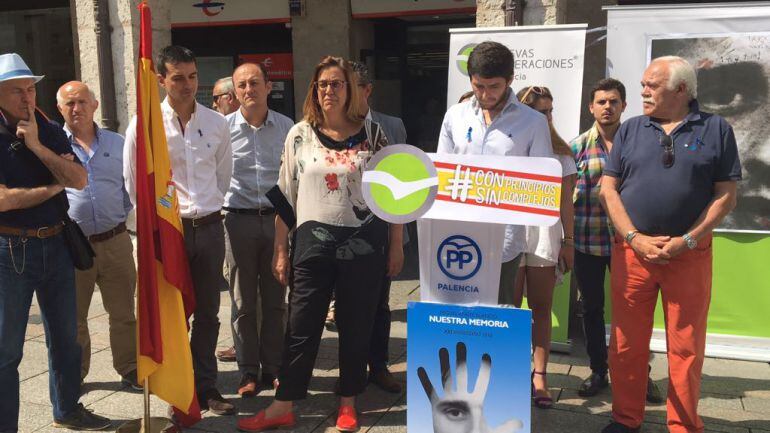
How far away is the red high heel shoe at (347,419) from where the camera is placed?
3607 millimetres

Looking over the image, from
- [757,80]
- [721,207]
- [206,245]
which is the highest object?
[757,80]

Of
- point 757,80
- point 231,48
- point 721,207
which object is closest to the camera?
point 721,207

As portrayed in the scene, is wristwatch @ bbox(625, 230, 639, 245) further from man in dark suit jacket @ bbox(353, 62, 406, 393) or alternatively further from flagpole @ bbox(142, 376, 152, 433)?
flagpole @ bbox(142, 376, 152, 433)

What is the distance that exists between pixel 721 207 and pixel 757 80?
193 cm

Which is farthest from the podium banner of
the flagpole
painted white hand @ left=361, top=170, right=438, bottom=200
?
the flagpole

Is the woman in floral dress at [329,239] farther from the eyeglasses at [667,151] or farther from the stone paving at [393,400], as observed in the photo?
the eyeglasses at [667,151]

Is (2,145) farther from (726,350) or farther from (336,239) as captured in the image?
(726,350)

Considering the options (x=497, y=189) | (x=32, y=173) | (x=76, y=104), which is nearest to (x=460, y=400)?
(x=497, y=189)

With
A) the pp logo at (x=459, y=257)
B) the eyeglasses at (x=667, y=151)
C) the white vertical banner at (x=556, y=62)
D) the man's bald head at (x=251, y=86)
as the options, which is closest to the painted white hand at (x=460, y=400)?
the pp logo at (x=459, y=257)

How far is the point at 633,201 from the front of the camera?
3338 mm

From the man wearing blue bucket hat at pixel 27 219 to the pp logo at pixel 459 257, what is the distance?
1861 mm

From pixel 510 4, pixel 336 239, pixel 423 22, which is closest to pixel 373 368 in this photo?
pixel 336 239

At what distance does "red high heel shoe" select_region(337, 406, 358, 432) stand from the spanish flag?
0.79m

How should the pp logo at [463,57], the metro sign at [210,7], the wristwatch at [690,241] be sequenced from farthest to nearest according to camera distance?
the metro sign at [210,7]
the pp logo at [463,57]
the wristwatch at [690,241]
